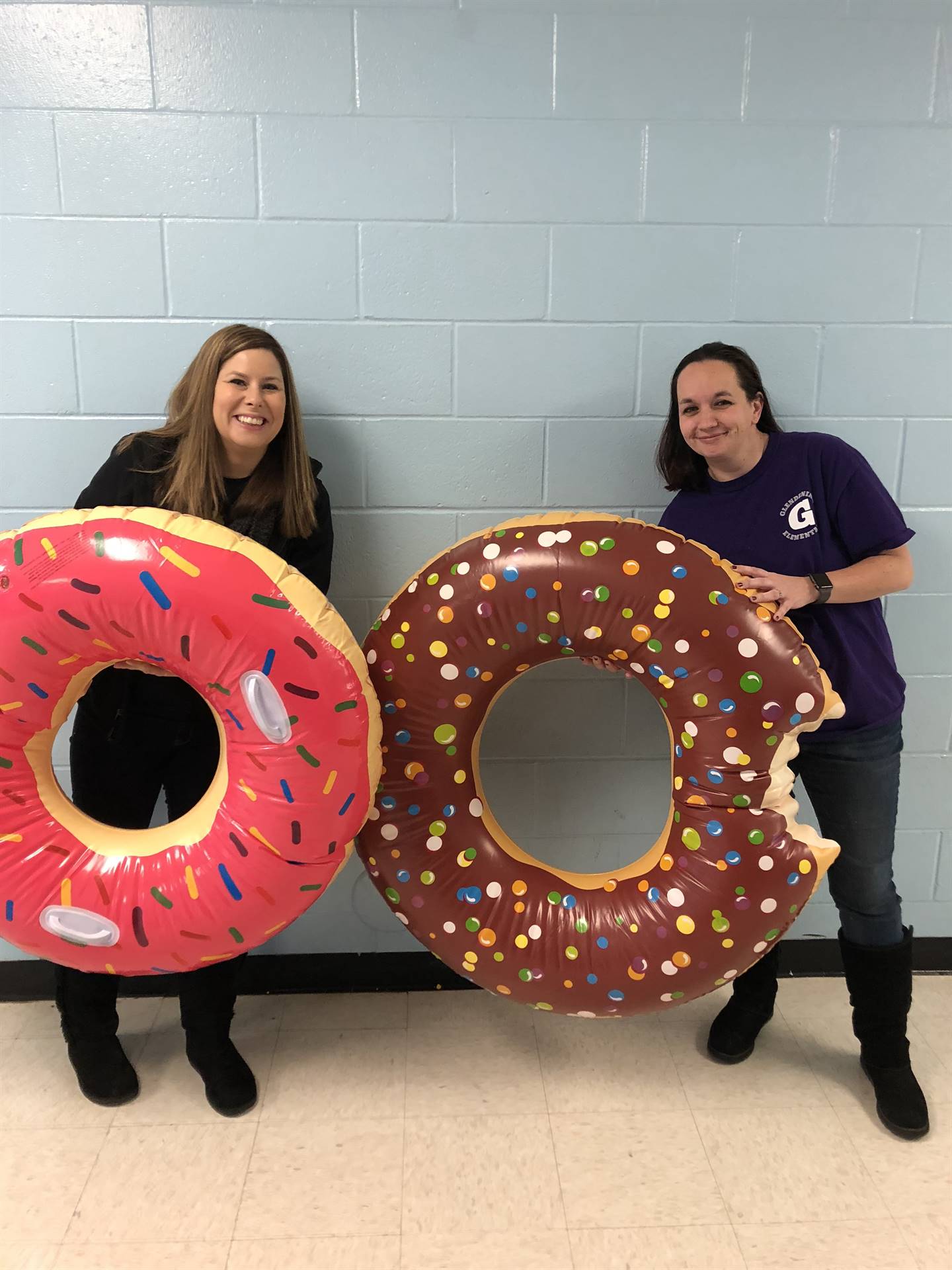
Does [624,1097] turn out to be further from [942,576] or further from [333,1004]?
[942,576]

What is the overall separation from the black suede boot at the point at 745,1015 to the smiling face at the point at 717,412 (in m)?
0.96

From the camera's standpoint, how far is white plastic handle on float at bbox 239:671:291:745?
129 centimetres

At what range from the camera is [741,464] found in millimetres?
1569

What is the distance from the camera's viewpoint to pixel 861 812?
1561mm

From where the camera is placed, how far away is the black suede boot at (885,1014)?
158cm

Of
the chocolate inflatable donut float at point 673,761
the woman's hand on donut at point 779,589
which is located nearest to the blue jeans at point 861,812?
the chocolate inflatable donut float at point 673,761

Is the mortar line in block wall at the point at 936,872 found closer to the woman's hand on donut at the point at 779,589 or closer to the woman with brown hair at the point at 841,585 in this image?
the woman with brown hair at the point at 841,585

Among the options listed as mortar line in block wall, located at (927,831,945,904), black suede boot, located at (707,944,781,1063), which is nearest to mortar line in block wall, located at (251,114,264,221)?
black suede boot, located at (707,944,781,1063)

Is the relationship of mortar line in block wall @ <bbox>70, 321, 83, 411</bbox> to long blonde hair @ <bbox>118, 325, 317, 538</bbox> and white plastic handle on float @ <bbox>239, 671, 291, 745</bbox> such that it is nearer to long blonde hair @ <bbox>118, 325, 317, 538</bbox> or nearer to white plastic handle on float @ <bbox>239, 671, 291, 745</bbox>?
long blonde hair @ <bbox>118, 325, 317, 538</bbox>

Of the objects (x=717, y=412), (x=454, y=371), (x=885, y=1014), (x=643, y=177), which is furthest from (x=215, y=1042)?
(x=643, y=177)

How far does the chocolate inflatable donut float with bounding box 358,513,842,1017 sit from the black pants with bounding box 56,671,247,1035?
36 cm

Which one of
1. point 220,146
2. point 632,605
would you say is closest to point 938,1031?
point 632,605

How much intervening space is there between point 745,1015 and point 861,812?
1.61 ft

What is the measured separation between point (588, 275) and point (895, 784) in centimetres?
111
